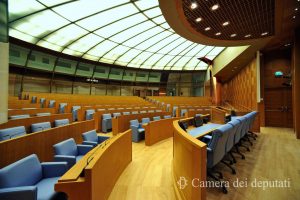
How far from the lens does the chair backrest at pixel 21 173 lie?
1.75 meters

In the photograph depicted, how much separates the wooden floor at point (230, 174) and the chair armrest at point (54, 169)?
78 cm

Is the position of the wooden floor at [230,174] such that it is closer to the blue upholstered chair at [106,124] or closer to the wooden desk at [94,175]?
the wooden desk at [94,175]

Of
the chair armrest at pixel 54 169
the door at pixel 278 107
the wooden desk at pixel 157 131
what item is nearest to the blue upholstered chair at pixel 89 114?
the wooden desk at pixel 157 131

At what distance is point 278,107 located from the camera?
8898 mm

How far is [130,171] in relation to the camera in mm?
3418

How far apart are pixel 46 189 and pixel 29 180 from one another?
255mm

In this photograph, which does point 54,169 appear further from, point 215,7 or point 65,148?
point 215,7

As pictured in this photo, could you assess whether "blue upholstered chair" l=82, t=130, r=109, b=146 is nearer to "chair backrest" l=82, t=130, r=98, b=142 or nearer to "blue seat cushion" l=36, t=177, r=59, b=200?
"chair backrest" l=82, t=130, r=98, b=142

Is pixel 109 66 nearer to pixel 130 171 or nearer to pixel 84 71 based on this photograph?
pixel 84 71

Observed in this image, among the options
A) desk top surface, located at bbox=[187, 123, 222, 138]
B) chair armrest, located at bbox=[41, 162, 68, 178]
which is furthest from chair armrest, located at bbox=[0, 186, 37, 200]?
desk top surface, located at bbox=[187, 123, 222, 138]

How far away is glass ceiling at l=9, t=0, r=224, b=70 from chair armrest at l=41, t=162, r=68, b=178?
7.12 metres

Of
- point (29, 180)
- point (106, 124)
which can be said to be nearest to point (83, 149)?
point (29, 180)

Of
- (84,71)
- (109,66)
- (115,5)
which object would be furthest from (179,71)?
(115,5)

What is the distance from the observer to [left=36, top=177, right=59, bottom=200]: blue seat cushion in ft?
5.92
